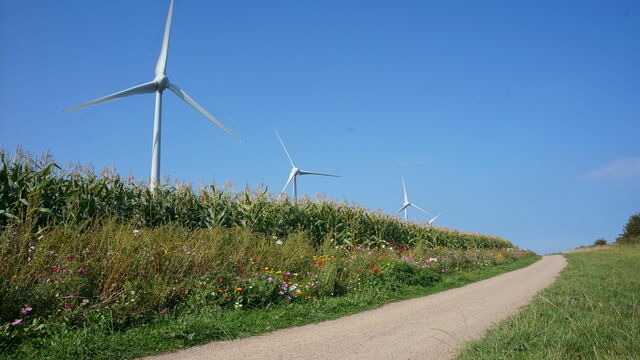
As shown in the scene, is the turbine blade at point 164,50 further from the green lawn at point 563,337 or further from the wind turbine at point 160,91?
the green lawn at point 563,337

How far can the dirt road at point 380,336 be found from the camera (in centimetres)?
536

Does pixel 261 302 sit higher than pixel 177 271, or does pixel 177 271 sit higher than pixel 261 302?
pixel 177 271

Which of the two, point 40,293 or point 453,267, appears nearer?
point 40,293

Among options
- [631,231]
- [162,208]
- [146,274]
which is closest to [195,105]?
[162,208]

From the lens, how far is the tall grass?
919cm

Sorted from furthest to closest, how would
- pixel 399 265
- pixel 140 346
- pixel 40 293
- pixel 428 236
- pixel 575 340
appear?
1. pixel 428 236
2. pixel 399 265
3. pixel 40 293
4. pixel 140 346
5. pixel 575 340

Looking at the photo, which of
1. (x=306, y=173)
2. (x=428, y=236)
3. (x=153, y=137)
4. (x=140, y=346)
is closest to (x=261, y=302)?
(x=140, y=346)

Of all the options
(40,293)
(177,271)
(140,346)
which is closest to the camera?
(140,346)

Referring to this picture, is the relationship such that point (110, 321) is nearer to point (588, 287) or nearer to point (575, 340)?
point (575, 340)

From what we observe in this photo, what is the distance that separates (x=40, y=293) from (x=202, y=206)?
7.42 metres

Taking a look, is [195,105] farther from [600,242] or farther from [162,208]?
[600,242]

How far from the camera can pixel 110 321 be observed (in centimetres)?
616

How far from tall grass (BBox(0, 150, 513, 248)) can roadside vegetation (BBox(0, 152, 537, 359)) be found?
40 mm

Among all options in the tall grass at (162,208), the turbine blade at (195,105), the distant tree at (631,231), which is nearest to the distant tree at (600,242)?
the distant tree at (631,231)
